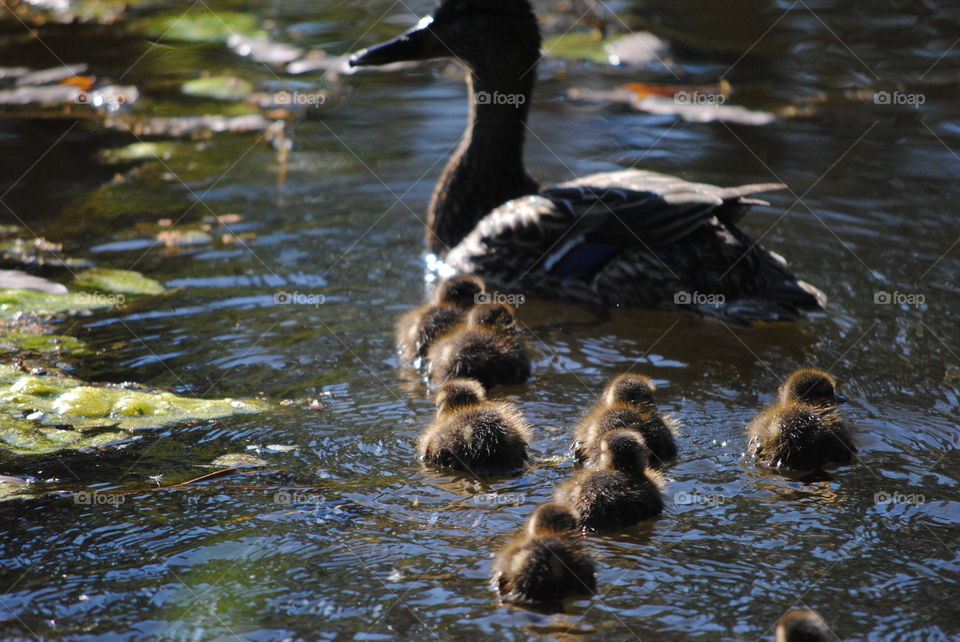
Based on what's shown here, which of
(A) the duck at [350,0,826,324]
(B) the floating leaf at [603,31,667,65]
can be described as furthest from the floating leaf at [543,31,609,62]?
(A) the duck at [350,0,826,324]

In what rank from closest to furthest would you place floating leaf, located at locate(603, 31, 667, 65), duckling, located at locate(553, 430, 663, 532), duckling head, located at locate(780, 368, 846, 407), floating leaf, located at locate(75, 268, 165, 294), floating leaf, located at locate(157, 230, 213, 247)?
duckling, located at locate(553, 430, 663, 532) < duckling head, located at locate(780, 368, 846, 407) < floating leaf, located at locate(75, 268, 165, 294) < floating leaf, located at locate(157, 230, 213, 247) < floating leaf, located at locate(603, 31, 667, 65)

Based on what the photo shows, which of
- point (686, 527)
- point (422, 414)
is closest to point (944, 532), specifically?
point (686, 527)

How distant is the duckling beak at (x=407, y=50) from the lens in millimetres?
6480

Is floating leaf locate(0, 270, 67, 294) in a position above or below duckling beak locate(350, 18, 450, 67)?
below

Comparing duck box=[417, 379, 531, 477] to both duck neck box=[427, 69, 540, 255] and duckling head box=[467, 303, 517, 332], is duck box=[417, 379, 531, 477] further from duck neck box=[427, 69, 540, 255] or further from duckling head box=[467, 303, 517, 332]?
duck neck box=[427, 69, 540, 255]

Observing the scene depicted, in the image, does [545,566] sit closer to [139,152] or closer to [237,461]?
[237,461]

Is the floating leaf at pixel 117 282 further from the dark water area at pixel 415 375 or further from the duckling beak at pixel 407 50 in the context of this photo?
the duckling beak at pixel 407 50

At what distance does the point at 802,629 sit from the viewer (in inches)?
110

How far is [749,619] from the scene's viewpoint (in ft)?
10.2

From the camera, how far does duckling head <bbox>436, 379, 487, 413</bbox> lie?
14.0 ft

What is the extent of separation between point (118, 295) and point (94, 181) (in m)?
1.99

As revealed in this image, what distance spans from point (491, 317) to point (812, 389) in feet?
4.81

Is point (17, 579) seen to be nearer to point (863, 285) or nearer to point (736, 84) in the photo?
point (863, 285)

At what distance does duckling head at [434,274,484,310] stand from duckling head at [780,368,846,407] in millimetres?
1757
